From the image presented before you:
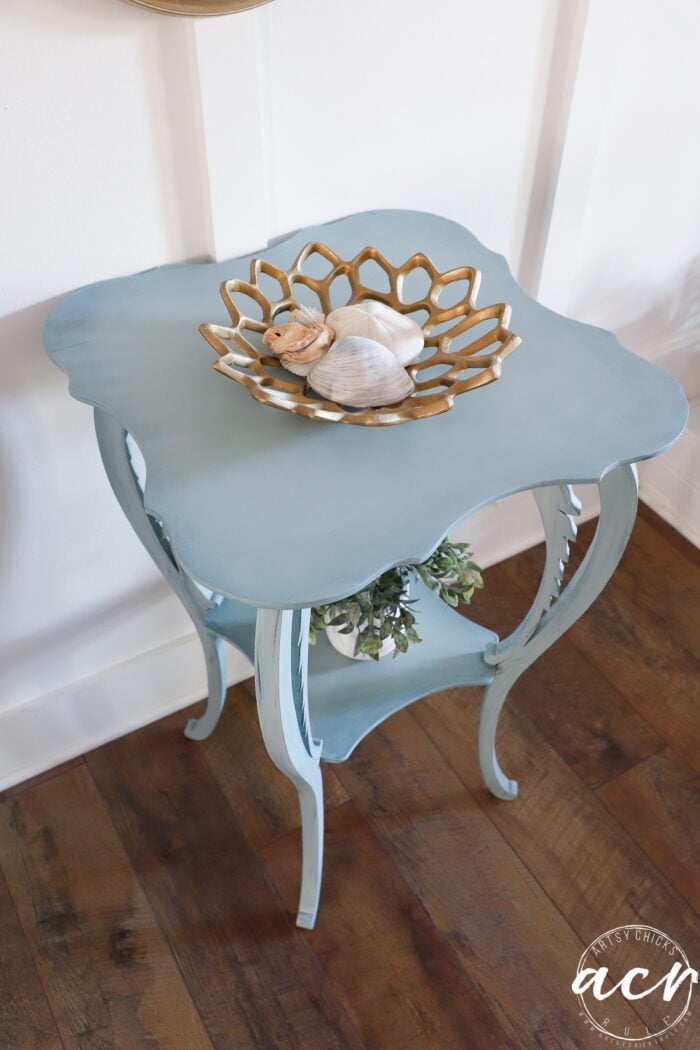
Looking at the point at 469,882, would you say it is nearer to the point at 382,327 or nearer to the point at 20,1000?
the point at 20,1000

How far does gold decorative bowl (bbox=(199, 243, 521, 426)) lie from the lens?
1.00 m

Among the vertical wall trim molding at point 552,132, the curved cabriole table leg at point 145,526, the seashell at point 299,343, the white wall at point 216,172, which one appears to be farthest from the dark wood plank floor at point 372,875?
the seashell at point 299,343

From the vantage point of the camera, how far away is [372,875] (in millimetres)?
1525

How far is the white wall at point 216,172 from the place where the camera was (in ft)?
3.57

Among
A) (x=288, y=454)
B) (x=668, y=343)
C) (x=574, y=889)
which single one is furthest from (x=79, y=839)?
(x=668, y=343)

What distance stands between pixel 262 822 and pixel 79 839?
0.30 meters

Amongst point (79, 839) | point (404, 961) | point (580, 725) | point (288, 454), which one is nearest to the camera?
point (288, 454)

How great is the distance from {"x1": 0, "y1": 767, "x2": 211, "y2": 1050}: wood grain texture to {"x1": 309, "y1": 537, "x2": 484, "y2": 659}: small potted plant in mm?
545

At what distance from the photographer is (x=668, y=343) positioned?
2021mm

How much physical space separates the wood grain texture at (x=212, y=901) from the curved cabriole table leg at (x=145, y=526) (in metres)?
0.24

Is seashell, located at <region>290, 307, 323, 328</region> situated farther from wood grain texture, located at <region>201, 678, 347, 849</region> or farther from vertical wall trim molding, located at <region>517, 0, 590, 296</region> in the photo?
wood grain texture, located at <region>201, 678, 347, 849</region>

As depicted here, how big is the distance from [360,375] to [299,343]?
0.09 metres

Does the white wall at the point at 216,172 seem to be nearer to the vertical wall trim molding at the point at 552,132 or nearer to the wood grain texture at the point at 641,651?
the vertical wall trim molding at the point at 552,132

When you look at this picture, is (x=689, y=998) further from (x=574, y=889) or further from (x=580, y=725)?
(x=580, y=725)
